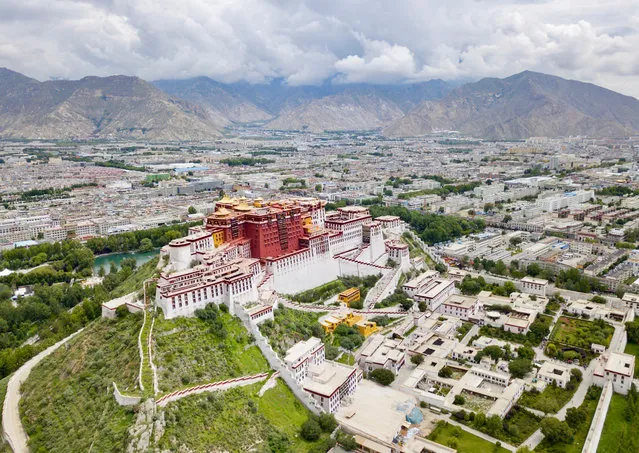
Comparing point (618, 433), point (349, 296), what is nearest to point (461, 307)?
point (349, 296)

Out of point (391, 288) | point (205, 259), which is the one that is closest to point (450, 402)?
point (391, 288)

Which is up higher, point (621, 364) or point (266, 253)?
point (266, 253)

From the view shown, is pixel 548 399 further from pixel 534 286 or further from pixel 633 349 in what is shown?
pixel 534 286

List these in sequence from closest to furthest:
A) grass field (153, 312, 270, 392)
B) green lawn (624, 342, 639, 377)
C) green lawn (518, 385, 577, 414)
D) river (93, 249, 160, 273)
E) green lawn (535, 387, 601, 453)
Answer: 1. green lawn (535, 387, 601, 453)
2. grass field (153, 312, 270, 392)
3. green lawn (518, 385, 577, 414)
4. green lawn (624, 342, 639, 377)
5. river (93, 249, 160, 273)

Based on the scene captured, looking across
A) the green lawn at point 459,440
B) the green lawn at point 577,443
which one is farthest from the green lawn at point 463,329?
the green lawn at point 459,440

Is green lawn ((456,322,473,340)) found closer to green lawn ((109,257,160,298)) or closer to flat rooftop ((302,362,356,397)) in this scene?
flat rooftop ((302,362,356,397))

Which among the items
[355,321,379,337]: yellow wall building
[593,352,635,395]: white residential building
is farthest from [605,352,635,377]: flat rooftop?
[355,321,379,337]: yellow wall building
